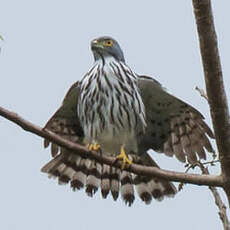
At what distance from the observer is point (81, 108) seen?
7027 mm

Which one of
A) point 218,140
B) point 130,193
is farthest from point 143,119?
point 218,140

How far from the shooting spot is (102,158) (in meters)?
5.04

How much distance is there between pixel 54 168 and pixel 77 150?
2.22 meters

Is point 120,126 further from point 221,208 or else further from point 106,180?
point 221,208

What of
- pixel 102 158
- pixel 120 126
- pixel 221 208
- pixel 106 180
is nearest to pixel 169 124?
pixel 120 126

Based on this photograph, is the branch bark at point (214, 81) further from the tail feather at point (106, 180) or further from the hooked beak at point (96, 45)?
the hooked beak at point (96, 45)

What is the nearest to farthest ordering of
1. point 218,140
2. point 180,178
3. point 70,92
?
point 218,140
point 180,178
point 70,92

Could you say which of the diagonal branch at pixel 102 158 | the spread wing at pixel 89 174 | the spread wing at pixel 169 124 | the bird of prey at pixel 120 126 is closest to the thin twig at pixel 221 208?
the diagonal branch at pixel 102 158

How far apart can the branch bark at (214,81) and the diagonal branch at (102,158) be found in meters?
0.17

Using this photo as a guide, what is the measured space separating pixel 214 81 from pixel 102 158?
1314 millimetres

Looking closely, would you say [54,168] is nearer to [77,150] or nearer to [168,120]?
[168,120]

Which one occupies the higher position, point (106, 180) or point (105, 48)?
point (105, 48)

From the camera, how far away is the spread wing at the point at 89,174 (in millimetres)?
6926

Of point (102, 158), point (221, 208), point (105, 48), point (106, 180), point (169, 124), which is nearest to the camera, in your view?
point (221, 208)
